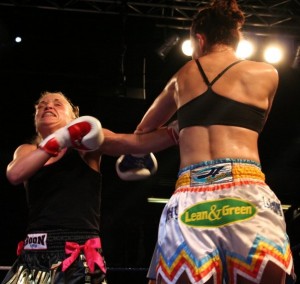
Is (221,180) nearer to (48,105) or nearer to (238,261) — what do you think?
(238,261)

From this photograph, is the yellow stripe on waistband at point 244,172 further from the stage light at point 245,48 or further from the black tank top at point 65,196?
the stage light at point 245,48

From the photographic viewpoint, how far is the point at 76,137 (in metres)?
1.97

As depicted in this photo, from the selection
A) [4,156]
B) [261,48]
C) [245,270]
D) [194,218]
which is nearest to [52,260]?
[194,218]

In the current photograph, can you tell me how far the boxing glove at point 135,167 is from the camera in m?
2.16

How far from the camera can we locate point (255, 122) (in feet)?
5.53

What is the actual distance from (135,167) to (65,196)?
34 centimetres

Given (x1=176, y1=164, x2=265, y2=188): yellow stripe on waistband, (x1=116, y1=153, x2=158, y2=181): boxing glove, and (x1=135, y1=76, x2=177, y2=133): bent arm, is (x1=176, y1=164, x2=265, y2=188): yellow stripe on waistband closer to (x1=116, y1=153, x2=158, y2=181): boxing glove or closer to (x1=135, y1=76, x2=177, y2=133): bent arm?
(x1=135, y1=76, x2=177, y2=133): bent arm

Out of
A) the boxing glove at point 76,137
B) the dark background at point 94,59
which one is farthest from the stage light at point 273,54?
the boxing glove at point 76,137

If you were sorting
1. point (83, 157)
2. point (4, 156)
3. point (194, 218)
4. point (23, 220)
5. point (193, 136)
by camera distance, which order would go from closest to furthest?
point (194, 218) → point (193, 136) → point (83, 157) → point (4, 156) → point (23, 220)

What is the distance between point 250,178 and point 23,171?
980mm

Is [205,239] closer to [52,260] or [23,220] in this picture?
[52,260]

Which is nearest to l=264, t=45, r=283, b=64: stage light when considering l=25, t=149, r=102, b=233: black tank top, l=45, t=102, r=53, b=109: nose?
l=45, t=102, r=53, b=109: nose

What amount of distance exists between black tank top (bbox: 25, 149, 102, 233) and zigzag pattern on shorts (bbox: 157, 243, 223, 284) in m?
0.66

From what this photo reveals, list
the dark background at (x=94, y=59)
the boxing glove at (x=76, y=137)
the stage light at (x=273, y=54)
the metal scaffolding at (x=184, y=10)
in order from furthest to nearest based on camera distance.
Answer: the stage light at (x=273, y=54) < the dark background at (x=94, y=59) < the metal scaffolding at (x=184, y=10) < the boxing glove at (x=76, y=137)
